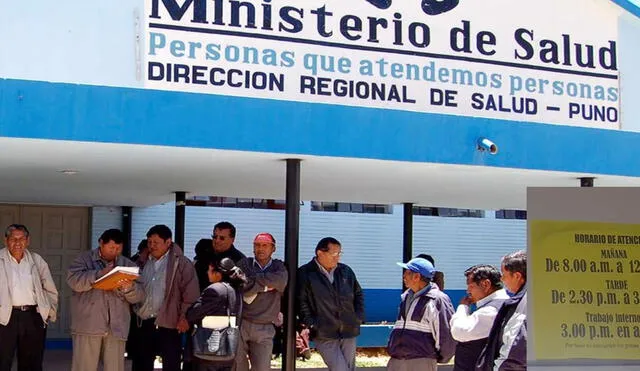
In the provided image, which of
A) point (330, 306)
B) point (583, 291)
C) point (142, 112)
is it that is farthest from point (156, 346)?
point (583, 291)

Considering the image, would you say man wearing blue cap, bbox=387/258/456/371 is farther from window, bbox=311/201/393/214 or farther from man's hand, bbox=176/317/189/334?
window, bbox=311/201/393/214

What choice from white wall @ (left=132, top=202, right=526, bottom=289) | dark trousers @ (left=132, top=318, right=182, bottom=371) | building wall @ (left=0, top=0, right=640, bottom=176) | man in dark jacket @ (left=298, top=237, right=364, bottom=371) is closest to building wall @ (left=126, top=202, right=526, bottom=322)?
white wall @ (left=132, top=202, right=526, bottom=289)

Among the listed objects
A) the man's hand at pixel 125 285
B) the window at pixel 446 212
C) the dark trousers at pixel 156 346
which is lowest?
the dark trousers at pixel 156 346

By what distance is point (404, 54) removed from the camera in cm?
811

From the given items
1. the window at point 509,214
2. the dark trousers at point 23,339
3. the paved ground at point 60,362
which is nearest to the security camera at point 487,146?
the dark trousers at point 23,339

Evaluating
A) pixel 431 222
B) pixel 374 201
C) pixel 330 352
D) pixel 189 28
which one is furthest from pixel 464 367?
pixel 431 222

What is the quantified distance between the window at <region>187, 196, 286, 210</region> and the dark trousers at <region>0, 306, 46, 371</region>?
6.85 m

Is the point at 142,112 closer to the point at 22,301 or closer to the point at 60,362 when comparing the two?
the point at 22,301

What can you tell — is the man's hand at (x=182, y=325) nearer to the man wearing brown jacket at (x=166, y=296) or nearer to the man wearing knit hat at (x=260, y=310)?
the man wearing brown jacket at (x=166, y=296)

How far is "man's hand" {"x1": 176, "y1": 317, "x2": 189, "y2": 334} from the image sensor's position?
7.96m

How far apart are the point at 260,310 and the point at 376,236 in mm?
8907

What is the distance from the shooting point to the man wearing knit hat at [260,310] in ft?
25.3

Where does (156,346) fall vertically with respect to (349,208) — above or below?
below

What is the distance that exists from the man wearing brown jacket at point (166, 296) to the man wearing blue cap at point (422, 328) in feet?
6.73
